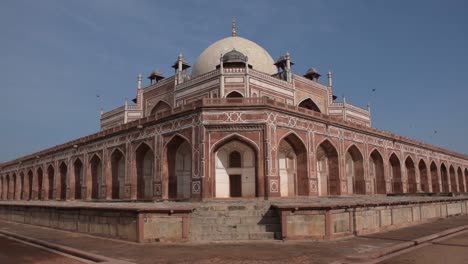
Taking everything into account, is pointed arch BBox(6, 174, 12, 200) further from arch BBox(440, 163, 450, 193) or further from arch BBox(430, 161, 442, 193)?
arch BBox(440, 163, 450, 193)

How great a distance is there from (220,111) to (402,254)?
Answer: 44.3 feet

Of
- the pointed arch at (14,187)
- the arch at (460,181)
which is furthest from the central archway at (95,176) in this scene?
the arch at (460,181)

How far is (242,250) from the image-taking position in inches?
384

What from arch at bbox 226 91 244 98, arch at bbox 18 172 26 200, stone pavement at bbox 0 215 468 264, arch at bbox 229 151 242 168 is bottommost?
stone pavement at bbox 0 215 468 264

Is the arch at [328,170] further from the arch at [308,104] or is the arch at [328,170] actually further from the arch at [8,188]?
the arch at [8,188]

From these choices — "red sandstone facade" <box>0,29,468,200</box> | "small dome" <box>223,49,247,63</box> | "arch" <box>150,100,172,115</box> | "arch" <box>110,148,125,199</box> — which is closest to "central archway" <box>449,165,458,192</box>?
"red sandstone facade" <box>0,29,468,200</box>

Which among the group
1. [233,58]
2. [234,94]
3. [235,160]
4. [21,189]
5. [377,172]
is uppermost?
[233,58]

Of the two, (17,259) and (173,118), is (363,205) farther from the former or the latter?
(173,118)

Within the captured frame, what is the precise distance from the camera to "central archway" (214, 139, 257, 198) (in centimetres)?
2245

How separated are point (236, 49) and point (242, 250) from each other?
26.6 meters

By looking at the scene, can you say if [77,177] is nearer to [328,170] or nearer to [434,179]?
[328,170]

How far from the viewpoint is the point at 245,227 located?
12.5 m

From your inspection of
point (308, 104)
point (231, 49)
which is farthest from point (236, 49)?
point (308, 104)

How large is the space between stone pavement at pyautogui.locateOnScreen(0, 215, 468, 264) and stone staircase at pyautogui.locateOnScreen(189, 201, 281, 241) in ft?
2.60
